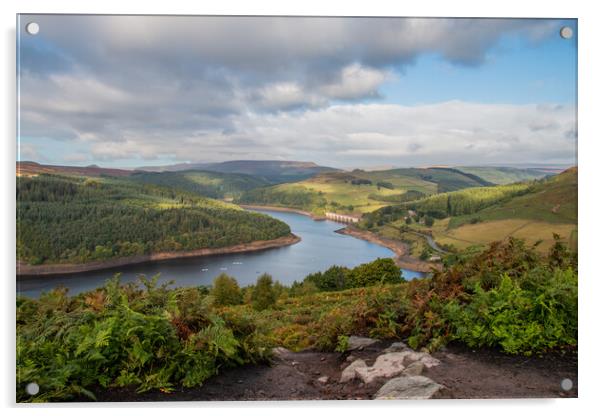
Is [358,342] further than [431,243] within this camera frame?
No

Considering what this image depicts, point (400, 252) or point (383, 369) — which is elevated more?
point (400, 252)

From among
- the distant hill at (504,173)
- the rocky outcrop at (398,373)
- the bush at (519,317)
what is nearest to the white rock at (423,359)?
the rocky outcrop at (398,373)

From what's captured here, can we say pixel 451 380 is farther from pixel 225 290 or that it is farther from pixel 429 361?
pixel 225 290

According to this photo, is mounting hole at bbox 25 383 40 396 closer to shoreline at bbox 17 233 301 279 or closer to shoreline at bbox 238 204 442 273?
shoreline at bbox 17 233 301 279

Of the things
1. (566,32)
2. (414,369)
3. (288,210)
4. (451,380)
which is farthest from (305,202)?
(566,32)

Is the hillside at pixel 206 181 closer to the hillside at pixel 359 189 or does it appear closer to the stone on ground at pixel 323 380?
the hillside at pixel 359 189

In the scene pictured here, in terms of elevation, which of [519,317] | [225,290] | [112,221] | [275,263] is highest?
[112,221]

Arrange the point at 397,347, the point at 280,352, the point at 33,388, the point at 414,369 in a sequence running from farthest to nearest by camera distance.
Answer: the point at 280,352
the point at 397,347
the point at 414,369
the point at 33,388
